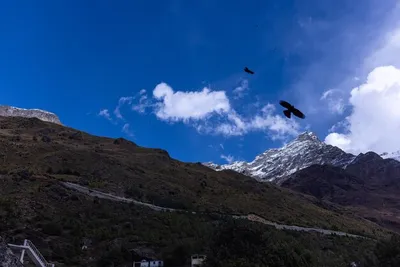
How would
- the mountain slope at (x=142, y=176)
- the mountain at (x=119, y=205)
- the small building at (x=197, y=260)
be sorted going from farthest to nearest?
the mountain slope at (x=142, y=176)
the mountain at (x=119, y=205)
the small building at (x=197, y=260)

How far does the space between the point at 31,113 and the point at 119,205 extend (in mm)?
145615

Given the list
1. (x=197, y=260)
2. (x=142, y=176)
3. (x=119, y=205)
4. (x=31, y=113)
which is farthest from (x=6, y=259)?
(x=31, y=113)

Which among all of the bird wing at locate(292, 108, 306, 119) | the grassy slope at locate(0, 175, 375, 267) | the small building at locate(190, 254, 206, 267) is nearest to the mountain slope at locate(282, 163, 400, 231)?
the grassy slope at locate(0, 175, 375, 267)

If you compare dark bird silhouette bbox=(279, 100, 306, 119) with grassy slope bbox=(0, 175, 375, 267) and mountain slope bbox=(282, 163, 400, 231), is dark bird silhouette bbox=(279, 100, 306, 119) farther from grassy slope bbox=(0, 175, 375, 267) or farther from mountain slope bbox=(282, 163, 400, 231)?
mountain slope bbox=(282, 163, 400, 231)

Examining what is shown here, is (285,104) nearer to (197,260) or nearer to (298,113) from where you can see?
(298,113)

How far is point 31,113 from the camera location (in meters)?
188

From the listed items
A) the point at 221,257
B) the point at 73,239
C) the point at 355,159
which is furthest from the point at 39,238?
the point at 355,159

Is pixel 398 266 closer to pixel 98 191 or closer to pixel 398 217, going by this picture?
pixel 98 191

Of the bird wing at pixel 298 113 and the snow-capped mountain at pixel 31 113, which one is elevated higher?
the snow-capped mountain at pixel 31 113

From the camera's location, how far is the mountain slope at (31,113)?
7131 inches

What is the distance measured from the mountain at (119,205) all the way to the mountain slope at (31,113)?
221 ft

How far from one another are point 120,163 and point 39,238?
44.1 metres

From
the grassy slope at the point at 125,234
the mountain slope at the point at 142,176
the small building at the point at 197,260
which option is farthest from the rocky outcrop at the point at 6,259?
the mountain slope at the point at 142,176

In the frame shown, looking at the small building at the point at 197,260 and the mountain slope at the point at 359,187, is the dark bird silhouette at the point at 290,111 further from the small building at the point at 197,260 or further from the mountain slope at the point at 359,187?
the mountain slope at the point at 359,187
